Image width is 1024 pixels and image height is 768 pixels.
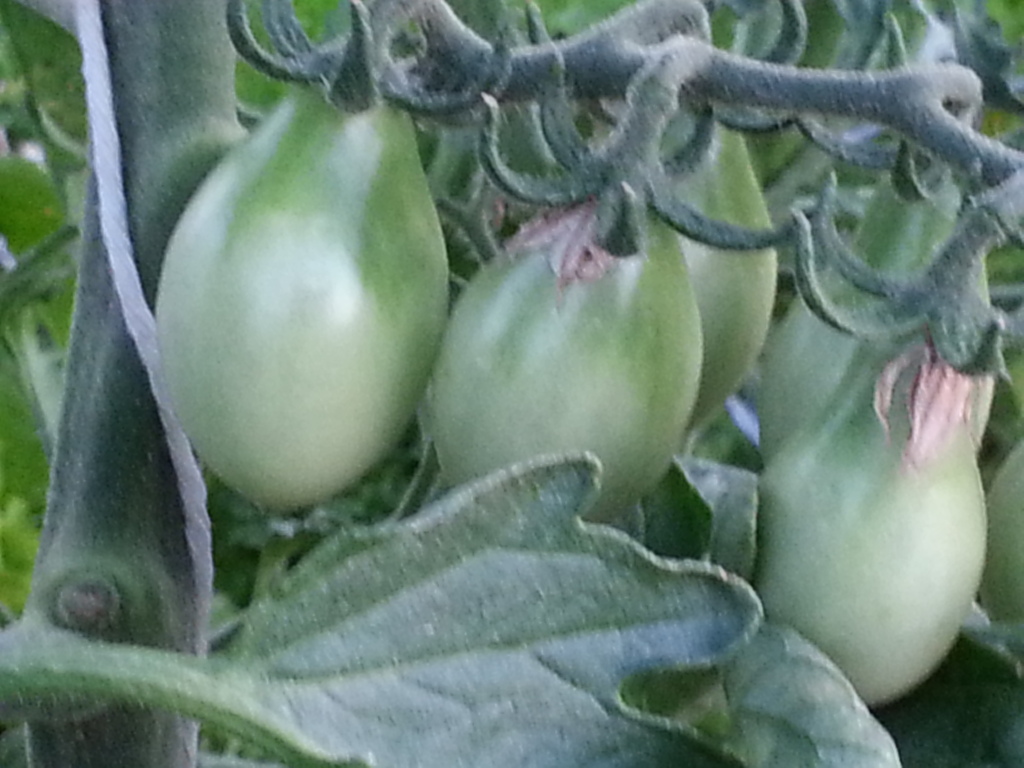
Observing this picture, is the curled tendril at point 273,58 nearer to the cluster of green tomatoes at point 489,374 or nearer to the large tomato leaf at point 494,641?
the cluster of green tomatoes at point 489,374

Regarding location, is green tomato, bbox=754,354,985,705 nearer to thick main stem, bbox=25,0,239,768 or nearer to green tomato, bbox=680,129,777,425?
green tomato, bbox=680,129,777,425

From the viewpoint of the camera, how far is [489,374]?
30 cm

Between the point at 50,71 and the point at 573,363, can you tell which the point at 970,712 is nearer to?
the point at 573,363

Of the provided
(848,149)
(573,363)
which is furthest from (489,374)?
(848,149)

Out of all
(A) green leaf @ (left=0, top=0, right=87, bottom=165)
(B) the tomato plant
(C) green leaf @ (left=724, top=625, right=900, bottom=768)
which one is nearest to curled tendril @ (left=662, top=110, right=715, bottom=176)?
(B) the tomato plant

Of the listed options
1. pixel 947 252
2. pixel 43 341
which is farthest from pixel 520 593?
pixel 43 341

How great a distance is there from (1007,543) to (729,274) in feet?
0.34

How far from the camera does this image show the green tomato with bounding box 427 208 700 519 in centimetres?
29

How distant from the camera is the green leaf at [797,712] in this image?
0.26m

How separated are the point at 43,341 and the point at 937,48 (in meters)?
0.47

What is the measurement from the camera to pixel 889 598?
0.96 feet

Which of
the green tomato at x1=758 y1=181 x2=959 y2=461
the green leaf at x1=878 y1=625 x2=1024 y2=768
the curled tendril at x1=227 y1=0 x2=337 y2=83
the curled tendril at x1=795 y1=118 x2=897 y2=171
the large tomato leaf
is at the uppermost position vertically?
→ the curled tendril at x1=227 y1=0 x2=337 y2=83

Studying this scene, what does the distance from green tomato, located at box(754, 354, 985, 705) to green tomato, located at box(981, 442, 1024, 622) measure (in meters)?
0.02

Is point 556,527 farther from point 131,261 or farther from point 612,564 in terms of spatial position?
point 131,261
